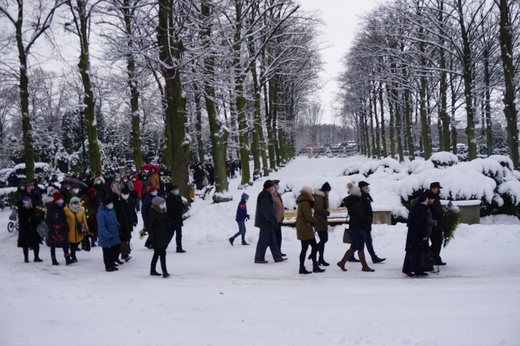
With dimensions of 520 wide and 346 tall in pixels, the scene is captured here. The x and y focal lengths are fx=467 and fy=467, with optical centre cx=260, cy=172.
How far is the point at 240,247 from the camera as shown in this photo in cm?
1213

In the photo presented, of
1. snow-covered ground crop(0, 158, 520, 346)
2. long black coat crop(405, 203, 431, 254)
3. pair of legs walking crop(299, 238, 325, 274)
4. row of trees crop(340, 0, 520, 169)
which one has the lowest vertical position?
snow-covered ground crop(0, 158, 520, 346)

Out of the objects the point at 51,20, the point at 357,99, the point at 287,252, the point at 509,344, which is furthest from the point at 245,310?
the point at 357,99

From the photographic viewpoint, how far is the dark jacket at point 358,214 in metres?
9.12

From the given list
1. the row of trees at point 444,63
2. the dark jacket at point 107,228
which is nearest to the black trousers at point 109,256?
the dark jacket at point 107,228

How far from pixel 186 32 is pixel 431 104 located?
26508 mm

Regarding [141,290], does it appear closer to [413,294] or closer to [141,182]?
[413,294]

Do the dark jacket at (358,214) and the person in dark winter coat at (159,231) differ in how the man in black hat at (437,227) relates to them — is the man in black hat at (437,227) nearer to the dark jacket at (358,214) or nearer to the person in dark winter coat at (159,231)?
the dark jacket at (358,214)

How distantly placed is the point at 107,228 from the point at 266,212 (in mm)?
3356

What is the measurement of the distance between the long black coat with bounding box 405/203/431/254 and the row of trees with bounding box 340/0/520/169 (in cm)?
1241

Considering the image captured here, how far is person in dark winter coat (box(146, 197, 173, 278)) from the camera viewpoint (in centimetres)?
892

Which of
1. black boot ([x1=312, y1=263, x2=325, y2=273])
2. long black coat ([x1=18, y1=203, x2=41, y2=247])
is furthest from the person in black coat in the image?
black boot ([x1=312, y1=263, x2=325, y2=273])

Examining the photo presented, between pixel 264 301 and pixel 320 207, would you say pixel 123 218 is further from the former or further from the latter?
pixel 264 301

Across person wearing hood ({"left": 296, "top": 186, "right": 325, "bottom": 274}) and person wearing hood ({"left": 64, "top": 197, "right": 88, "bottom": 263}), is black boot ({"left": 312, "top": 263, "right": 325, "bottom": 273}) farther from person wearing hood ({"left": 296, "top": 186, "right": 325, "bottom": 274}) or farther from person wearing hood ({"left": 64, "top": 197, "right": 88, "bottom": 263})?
person wearing hood ({"left": 64, "top": 197, "right": 88, "bottom": 263})

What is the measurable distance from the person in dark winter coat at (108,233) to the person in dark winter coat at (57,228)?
1.38 metres
